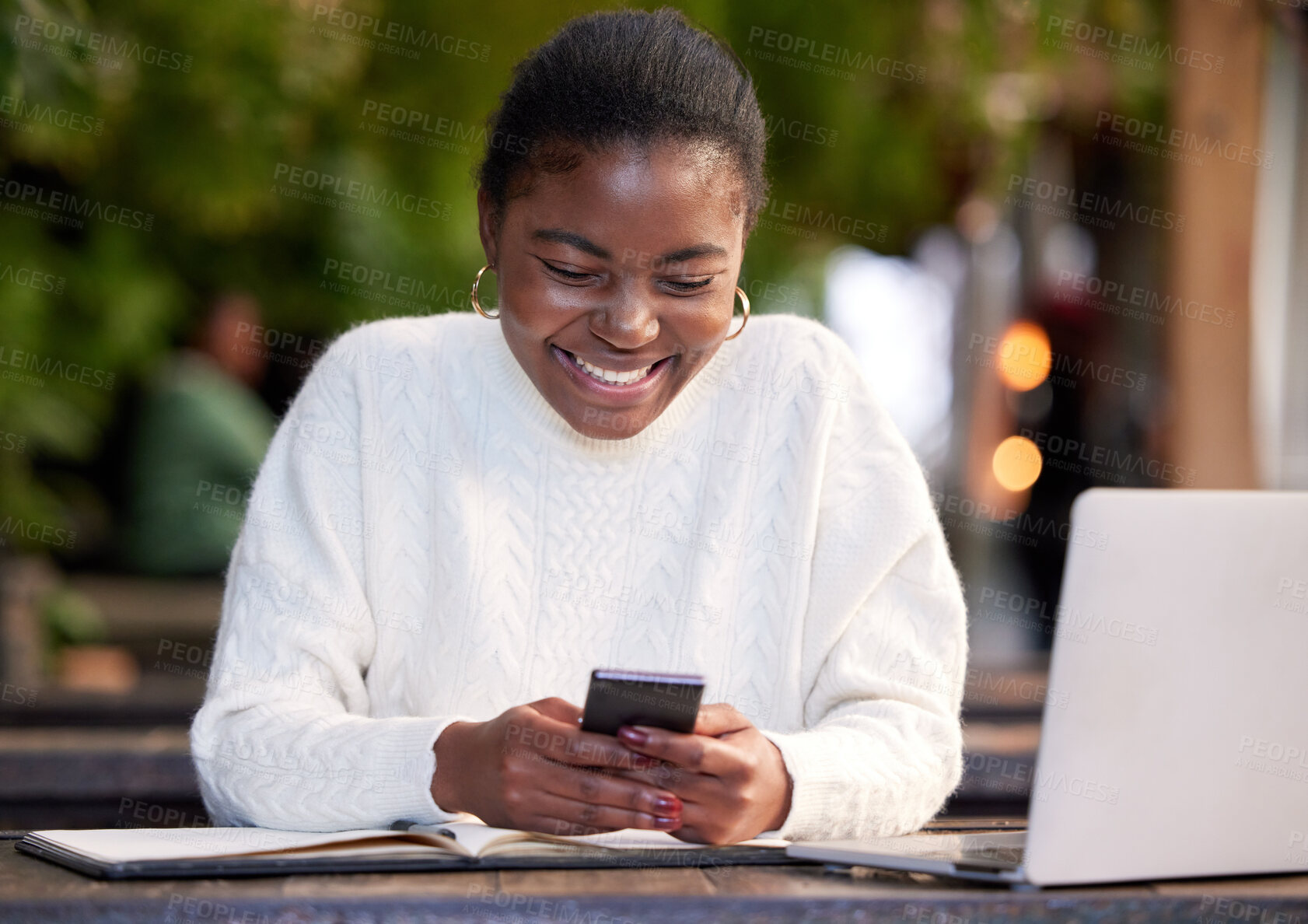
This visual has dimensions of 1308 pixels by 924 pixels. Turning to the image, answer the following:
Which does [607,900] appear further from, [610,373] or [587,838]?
[610,373]

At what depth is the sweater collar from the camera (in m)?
1.86

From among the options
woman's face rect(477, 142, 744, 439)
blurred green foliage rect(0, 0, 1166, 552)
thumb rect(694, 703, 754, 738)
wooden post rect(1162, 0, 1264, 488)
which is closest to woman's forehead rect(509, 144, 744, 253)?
woman's face rect(477, 142, 744, 439)

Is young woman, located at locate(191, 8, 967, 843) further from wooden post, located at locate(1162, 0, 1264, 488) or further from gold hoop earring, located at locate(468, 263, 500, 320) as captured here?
wooden post, located at locate(1162, 0, 1264, 488)

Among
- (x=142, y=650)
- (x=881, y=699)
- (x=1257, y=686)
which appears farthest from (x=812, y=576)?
(x=142, y=650)

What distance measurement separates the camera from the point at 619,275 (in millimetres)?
1592

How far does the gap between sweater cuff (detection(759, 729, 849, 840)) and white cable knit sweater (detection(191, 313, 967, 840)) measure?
0.20ft

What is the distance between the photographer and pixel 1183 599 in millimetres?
1128

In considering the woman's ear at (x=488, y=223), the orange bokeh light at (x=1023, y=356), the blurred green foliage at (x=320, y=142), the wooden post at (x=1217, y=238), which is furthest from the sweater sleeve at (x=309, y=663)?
the orange bokeh light at (x=1023, y=356)

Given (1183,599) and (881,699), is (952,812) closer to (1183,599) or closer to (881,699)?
(881,699)

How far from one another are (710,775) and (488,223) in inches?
30.6

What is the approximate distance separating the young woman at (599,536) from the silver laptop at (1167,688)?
370 millimetres

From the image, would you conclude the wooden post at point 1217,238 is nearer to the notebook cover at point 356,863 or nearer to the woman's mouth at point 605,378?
the woman's mouth at point 605,378

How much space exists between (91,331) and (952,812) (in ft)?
12.6

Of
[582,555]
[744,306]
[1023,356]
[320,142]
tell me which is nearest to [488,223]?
[744,306]
